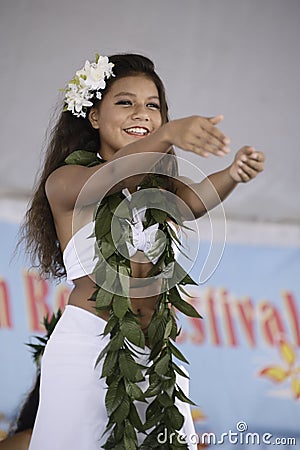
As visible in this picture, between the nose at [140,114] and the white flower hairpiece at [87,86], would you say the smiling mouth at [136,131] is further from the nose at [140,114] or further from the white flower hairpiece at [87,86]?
the white flower hairpiece at [87,86]

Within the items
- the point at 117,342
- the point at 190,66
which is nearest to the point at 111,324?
the point at 117,342

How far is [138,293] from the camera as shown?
1923mm

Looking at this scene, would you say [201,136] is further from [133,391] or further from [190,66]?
[190,66]

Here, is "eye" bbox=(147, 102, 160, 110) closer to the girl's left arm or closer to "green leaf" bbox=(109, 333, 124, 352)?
the girl's left arm

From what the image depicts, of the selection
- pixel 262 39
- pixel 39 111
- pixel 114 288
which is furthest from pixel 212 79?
pixel 114 288

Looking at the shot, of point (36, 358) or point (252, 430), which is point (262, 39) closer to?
point (252, 430)

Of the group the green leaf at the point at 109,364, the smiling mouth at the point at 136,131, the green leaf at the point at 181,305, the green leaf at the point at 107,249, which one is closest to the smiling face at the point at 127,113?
the smiling mouth at the point at 136,131

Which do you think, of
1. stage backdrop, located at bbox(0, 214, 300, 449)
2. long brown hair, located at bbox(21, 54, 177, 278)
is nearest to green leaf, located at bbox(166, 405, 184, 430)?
long brown hair, located at bbox(21, 54, 177, 278)

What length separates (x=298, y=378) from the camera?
3.95 meters

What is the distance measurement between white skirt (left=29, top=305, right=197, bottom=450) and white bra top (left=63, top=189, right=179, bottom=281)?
103 millimetres

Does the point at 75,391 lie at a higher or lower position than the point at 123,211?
lower

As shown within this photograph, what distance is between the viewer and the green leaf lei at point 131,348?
184 cm

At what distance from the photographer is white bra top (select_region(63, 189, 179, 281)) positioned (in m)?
1.92

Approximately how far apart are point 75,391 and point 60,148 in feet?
2.12
